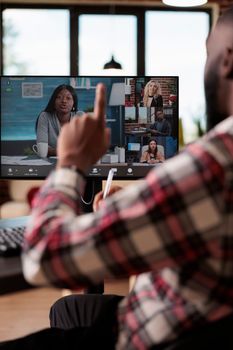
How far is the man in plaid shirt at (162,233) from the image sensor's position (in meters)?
0.84

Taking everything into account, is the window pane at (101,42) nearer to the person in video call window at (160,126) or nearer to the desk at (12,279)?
the person in video call window at (160,126)

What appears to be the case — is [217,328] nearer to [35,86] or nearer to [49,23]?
[35,86]

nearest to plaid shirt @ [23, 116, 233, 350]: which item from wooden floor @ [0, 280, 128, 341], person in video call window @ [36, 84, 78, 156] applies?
person in video call window @ [36, 84, 78, 156]

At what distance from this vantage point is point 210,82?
1015mm

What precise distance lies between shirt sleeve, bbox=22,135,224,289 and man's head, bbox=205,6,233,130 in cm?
18

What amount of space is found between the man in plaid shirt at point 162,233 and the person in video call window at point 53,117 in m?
1.04

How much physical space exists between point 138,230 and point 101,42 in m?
6.99

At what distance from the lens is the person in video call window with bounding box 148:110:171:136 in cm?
213

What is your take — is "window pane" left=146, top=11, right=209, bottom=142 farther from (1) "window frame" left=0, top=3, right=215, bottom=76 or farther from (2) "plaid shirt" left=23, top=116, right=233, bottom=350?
(2) "plaid shirt" left=23, top=116, right=233, bottom=350

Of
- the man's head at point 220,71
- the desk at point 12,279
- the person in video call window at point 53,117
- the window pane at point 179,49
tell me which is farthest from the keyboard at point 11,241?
the window pane at point 179,49

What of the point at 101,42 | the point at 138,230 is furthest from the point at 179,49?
the point at 138,230

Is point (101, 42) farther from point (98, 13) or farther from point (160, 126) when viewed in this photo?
point (160, 126)

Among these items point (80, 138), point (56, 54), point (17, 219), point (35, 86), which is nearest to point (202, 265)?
point (80, 138)

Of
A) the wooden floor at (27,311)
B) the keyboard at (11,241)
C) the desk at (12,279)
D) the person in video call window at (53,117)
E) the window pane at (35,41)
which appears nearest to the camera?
the desk at (12,279)
